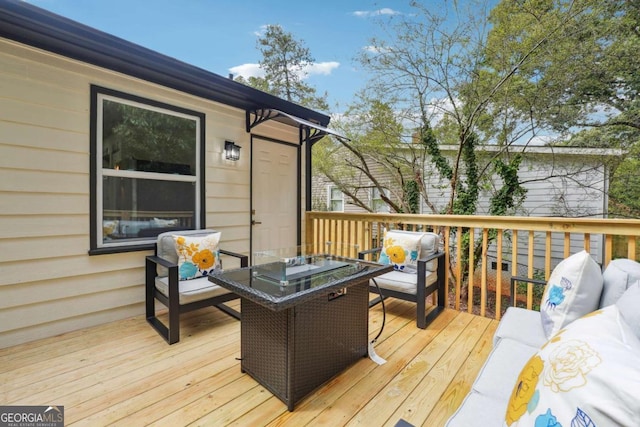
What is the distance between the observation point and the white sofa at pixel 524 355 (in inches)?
28.0

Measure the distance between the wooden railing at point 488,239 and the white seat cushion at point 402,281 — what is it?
415mm

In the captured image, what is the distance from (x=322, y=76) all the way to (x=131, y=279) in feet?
25.5

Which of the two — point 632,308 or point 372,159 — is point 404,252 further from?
point 372,159

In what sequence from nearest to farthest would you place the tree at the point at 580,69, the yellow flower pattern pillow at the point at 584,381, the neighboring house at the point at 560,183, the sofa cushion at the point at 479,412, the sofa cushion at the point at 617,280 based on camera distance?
the yellow flower pattern pillow at the point at 584,381, the sofa cushion at the point at 479,412, the sofa cushion at the point at 617,280, the tree at the point at 580,69, the neighboring house at the point at 560,183

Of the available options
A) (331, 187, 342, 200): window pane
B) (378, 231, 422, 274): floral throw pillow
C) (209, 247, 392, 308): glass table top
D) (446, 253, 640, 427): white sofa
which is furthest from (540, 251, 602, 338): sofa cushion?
(331, 187, 342, 200): window pane

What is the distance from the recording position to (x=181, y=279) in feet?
9.43

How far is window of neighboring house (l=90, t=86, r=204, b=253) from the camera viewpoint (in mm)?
2805

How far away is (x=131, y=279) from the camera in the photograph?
3039mm

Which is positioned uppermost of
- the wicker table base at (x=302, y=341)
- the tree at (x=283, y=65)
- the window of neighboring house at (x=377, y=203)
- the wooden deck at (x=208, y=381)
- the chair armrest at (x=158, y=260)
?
the tree at (x=283, y=65)

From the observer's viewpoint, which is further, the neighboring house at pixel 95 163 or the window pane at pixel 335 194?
the window pane at pixel 335 194

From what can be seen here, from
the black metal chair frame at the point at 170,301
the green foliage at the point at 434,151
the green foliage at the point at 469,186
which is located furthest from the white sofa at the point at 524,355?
the green foliage at the point at 434,151

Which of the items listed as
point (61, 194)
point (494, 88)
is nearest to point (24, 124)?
point (61, 194)

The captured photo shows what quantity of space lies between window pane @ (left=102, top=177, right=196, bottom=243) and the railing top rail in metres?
2.37

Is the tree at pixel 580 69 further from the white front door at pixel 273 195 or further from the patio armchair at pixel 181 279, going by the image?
the patio armchair at pixel 181 279
